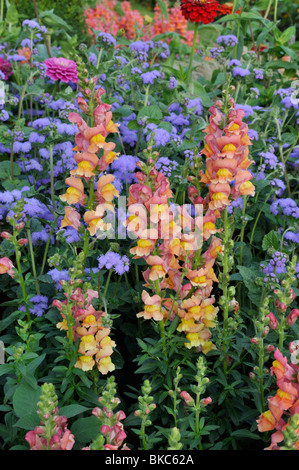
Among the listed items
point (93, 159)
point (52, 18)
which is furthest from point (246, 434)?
point (52, 18)

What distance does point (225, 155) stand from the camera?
5.60 feet

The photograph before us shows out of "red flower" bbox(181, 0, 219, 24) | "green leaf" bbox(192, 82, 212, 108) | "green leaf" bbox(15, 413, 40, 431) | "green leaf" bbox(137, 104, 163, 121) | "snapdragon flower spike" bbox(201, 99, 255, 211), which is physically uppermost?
"red flower" bbox(181, 0, 219, 24)

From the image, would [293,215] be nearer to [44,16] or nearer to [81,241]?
[81,241]

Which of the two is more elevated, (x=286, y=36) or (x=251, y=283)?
(x=286, y=36)

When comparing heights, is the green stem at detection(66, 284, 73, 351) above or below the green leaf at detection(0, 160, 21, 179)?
above

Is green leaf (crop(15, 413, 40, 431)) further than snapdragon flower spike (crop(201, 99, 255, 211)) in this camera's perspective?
No

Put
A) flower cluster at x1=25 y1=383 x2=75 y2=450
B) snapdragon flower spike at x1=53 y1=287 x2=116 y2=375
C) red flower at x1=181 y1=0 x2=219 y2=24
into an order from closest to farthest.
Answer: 1. flower cluster at x1=25 y1=383 x2=75 y2=450
2. snapdragon flower spike at x1=53 y1=287 x2=116 y2=375
3. red flower at x1=181 y1=0 x2=219 y2=24

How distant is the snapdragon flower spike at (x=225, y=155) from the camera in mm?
1702

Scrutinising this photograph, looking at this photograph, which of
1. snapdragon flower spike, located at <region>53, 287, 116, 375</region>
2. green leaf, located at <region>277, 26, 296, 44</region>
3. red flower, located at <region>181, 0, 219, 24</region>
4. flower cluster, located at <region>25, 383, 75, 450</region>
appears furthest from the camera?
green leaf, located at <region>277, 26, 296, 44</region>

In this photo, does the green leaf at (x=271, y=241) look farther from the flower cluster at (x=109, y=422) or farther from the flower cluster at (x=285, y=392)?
the flower cluster at (x=109, y=422)

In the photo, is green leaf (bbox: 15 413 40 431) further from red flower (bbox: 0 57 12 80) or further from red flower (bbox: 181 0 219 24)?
red flower (bbox: 0 57 12 80)

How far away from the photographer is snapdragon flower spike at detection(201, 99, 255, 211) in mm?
1702

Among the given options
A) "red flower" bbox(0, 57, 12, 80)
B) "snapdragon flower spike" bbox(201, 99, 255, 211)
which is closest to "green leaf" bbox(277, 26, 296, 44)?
"red flower" bbox(0, 57, 12, 80)

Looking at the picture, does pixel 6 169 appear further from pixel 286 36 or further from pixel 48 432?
pixel 286 36
